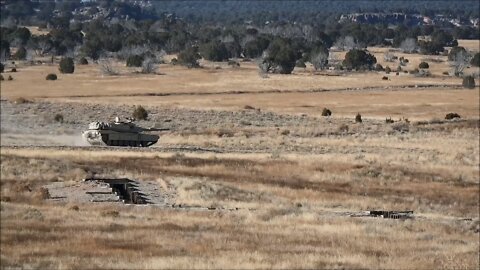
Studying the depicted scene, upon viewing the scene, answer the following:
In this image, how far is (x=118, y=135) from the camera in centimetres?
3425

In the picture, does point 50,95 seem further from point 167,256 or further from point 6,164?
point 167,256

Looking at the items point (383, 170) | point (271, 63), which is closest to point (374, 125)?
point (383, 170)

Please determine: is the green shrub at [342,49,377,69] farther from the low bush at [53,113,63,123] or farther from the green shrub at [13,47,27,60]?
the low bush at [53,113,63,123]

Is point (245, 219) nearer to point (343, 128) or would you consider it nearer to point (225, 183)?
point (225, 183)

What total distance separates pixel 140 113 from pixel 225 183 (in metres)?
7.11

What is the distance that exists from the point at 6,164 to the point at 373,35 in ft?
505

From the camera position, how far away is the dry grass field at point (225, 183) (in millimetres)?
25578

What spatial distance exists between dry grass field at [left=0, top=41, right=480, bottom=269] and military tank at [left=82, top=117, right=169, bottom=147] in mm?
463

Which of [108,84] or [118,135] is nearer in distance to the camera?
[118,135]

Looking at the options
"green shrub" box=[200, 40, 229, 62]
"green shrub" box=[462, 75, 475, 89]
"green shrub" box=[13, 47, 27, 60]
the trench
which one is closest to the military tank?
the trench

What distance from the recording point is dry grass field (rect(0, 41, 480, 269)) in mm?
25578

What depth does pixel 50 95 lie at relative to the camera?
33031mm

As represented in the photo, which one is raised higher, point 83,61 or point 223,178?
point 83,61

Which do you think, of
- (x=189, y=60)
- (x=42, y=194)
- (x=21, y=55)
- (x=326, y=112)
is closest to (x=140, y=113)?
(x=42, y=194)
